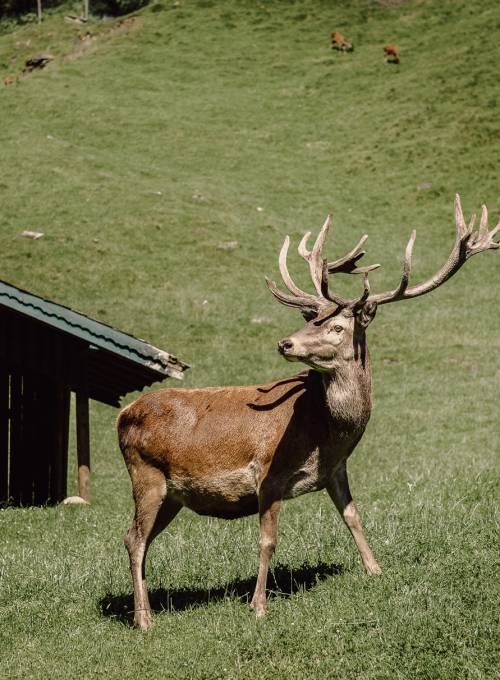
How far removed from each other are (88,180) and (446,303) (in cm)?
1545

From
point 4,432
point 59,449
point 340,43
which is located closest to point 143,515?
point 59,449

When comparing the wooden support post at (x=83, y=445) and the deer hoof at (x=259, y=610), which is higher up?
the deer hoof at (x=259, y=610)

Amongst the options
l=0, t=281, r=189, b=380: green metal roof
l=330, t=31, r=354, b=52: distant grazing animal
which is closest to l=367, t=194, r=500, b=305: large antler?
l=0, t=281, r=189, b=380: green metal roof

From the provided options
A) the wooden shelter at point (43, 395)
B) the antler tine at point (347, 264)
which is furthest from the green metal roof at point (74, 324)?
the antler tine at point (347, 264)

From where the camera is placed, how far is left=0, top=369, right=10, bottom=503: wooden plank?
51.5 feet

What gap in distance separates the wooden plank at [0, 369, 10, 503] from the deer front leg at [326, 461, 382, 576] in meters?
8.39

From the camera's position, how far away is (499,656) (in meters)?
6.98

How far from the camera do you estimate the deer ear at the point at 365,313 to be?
8.20 m

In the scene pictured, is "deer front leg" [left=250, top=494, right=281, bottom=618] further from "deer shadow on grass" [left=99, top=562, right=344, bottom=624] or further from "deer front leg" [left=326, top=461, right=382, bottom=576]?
"deer front leg" [left=326, top=461, right=382, bottom=576]

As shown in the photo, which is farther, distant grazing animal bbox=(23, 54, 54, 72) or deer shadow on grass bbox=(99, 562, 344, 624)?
distant grazing animal bbox=(23, 54, 54, 72)

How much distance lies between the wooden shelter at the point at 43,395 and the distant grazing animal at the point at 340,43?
42.7 metres

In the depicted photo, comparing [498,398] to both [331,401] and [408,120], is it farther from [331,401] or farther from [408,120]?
[408,120]

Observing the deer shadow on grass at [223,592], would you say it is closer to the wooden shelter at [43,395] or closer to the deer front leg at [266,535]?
the deer front leg at [266,535]

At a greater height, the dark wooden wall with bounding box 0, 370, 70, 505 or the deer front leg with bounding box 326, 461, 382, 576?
the deer front leg with bounding box 326, 461, 382, 576
